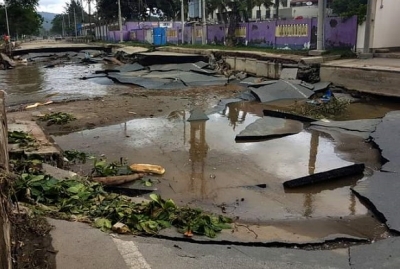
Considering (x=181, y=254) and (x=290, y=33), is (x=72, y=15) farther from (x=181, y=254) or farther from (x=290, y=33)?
(x=181, y=254)

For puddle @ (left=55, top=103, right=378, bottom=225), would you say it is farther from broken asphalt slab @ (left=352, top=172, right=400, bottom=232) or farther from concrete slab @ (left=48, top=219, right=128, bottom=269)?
concrete slab @ (left=48, top=219, right=128, bottom=269)

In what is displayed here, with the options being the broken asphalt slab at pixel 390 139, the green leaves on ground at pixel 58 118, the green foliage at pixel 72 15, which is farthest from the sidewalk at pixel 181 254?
the green foliage at pixel 72 15

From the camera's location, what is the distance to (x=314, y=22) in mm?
20688

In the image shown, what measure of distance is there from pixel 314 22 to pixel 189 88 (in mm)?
8152

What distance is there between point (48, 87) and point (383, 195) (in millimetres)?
16106

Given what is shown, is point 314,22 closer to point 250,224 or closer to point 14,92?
point 14,92

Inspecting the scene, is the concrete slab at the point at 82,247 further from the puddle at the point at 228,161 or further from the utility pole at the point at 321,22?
the utility pole at the point at 321,22

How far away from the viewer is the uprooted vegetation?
11.0 m

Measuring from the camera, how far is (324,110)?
11383mm

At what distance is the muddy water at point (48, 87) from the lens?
15.6 m

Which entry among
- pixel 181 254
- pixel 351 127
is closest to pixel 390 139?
pixel 351 127

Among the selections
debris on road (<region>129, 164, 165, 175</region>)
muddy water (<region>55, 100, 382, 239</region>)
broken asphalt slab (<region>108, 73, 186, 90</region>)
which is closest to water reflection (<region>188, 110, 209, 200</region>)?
muddy water (<region>55, 100, 382, 239</region>)

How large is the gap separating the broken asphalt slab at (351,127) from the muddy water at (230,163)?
18.4 inches

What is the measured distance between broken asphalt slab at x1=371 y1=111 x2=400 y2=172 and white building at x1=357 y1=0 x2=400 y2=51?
7.93 metres
